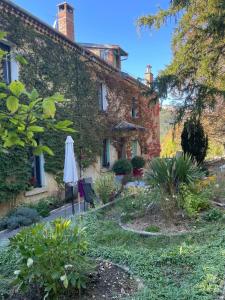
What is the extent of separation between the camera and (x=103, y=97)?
688 inches

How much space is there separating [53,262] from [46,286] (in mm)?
262

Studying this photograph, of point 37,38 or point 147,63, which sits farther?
point 147,63

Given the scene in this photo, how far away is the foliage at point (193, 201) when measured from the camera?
7.01 meters

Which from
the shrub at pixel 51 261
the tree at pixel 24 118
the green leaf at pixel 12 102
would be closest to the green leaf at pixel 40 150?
the tree at pixel 24 118

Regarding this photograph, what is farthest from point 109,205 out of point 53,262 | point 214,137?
point 214,137

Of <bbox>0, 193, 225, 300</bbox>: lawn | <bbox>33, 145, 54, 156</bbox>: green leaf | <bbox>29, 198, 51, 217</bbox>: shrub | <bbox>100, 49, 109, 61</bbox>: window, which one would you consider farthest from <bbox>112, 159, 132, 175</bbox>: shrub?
<bbox>33, 145, 54, 156</bbox>: green leaf

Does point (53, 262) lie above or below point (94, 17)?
below

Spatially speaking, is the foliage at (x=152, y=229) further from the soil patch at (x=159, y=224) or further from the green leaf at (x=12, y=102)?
the green leaf at (x=12, y=102)

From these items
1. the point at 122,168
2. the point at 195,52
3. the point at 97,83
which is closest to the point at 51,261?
the point at 195,52

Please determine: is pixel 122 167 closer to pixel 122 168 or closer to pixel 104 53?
pixel 122 168

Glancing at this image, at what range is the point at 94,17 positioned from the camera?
16.2m

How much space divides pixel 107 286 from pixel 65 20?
14838mm

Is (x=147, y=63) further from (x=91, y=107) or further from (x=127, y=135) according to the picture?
(x=91, y=107)

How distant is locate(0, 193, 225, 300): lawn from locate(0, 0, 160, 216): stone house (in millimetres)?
3129
